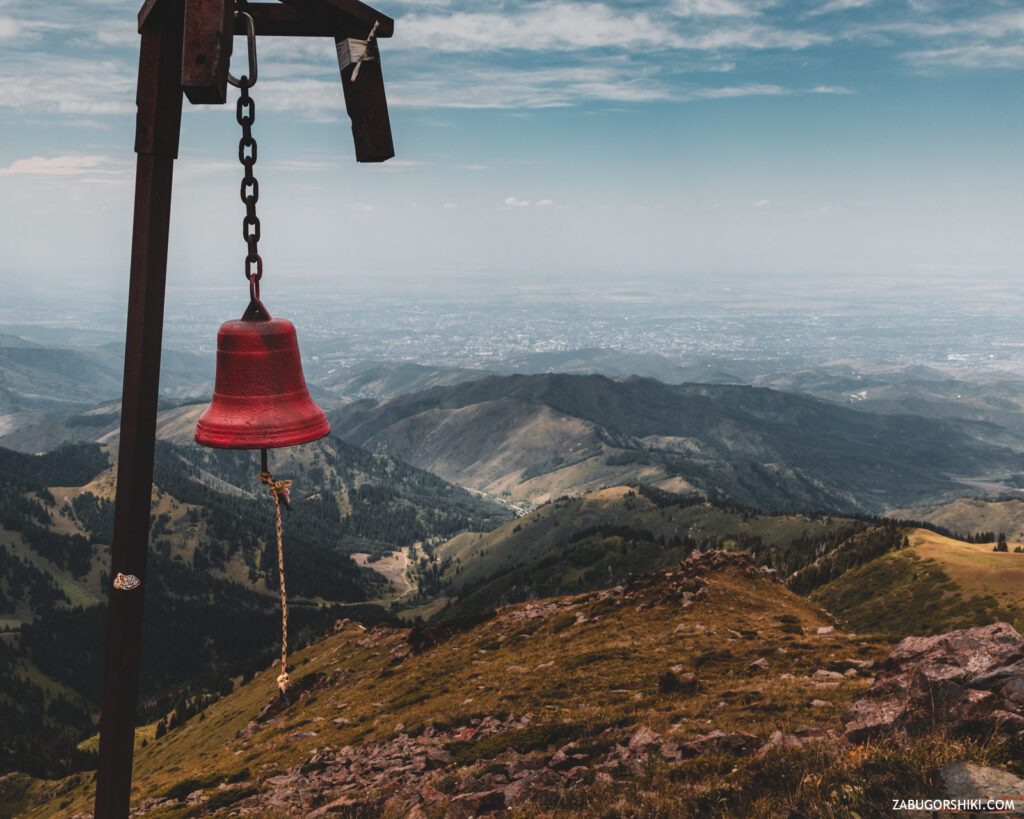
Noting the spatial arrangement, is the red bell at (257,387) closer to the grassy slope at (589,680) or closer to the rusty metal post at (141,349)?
the rusty metal post at (141,349)

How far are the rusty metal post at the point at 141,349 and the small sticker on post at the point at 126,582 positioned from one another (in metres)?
0.01

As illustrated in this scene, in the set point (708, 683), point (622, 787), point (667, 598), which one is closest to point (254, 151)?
point (622, 787)

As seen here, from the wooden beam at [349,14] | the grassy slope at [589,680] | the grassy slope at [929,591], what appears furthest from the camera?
the grassy slope at [929,591]

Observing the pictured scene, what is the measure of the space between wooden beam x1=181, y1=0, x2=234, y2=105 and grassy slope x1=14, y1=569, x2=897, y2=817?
15.7 m

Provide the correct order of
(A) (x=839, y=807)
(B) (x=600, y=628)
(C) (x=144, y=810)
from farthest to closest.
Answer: (B) (x=600, y=628), (C) (x=144, y=810), (A) (x=839, y=807)

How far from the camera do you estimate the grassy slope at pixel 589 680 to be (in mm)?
28547

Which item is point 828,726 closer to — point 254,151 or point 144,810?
point 254,151

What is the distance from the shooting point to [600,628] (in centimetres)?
7119

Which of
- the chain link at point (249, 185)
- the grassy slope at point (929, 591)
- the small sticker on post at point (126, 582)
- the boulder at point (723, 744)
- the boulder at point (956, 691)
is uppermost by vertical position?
the chain link at point (249, 185)

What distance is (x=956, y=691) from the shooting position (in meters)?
15.2

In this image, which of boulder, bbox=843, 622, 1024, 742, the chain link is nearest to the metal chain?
the chain link

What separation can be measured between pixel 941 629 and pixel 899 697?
460ft

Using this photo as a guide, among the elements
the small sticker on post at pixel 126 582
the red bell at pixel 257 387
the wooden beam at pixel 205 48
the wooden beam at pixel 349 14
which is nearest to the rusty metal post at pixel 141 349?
the small sticker on post at pixel 126 582

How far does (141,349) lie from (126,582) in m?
2.69
